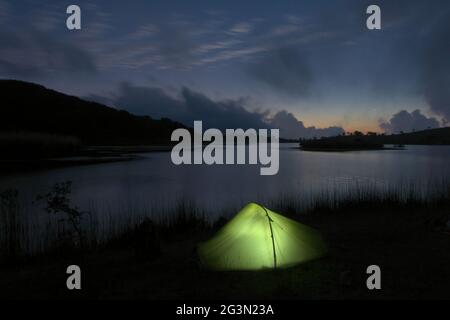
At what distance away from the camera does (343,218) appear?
11.7m

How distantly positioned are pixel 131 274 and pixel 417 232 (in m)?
7.46

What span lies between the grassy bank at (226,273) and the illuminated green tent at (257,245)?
22 centimetres

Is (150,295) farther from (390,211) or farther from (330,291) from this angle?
(390,211)

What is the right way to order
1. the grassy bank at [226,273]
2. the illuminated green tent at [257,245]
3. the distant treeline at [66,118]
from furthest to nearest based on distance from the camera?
the distant treeline at [66,118], the illuminated green tent at [257,245], the grassy bank at [226,273]

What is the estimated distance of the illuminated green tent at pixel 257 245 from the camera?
6281mm

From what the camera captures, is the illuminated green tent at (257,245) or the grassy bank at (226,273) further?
the illuminated green tent at (257,245)

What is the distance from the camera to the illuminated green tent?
6.28m

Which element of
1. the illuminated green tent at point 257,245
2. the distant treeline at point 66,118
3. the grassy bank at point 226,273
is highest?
the distant treeline at point 66,118

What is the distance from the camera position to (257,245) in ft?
21.0

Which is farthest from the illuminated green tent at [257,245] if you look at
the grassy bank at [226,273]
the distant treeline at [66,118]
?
the distant treeline at [66,118]

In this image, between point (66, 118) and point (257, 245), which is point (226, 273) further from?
point (66, 118)

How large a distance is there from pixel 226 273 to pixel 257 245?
82 centimetres

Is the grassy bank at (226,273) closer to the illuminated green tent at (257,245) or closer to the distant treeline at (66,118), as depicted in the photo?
the illuminated green tent at (257,245)
